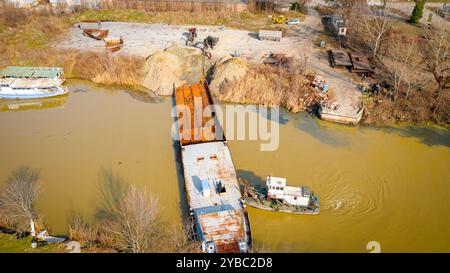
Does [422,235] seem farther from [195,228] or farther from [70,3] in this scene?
[70,3]

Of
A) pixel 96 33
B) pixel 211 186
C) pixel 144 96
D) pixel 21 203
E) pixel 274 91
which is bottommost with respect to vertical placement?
pixel 211 186

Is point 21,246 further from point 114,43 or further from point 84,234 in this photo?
point 114,43

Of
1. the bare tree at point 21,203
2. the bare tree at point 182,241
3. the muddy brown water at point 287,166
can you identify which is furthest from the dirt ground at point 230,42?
the bare tree at point 21,203

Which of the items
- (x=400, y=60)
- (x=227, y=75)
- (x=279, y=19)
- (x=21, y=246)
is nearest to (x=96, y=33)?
(x=227, y=75)

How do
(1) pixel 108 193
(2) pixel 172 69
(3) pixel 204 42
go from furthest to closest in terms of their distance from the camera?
(3) pixel 204 42 → (2) pixel 172 69 → (1) pixel 108 193

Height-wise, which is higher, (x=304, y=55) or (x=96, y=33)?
(x=96, y=33)

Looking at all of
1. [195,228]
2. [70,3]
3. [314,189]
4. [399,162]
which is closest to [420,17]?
[399,162]

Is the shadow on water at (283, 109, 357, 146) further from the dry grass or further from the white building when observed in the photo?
→ the dry grass
